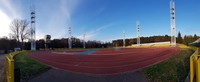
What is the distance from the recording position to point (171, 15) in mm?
43875

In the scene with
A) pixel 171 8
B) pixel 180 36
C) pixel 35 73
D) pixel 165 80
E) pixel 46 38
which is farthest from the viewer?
pixel 180 36

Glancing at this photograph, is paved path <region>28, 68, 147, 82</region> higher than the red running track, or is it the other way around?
the red running track

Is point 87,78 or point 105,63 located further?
point 105,63

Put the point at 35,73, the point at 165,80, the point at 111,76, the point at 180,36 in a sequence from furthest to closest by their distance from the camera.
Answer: the point at 180,36 → the point at 35,73 → the point at 111,76 → the point at 165,80

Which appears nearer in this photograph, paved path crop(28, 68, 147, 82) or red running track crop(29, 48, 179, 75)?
paved path crop(28, 68, 147, 82)

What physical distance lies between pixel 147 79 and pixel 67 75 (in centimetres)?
414

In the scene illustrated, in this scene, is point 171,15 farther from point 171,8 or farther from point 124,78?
point 124,78

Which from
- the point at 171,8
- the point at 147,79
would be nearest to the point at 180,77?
the point at 147,79

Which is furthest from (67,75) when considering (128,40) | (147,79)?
(128,40)

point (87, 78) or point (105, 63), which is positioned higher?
point (105, 63)

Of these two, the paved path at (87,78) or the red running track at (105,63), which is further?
the red running track at (105,63)

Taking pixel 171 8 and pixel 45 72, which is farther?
pixel 171 8

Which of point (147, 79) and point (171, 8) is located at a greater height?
point (171, 8)

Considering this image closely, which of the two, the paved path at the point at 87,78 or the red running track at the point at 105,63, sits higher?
the red running track at the point at 105,63
